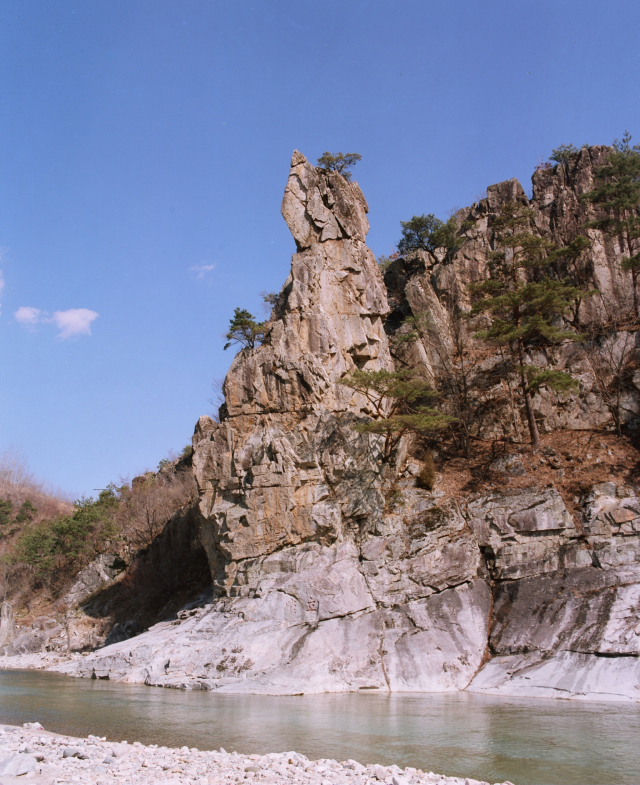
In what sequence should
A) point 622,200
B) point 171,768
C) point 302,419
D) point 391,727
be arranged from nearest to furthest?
point 171,768 → point 391,727 → point 302,419 → point 622,200

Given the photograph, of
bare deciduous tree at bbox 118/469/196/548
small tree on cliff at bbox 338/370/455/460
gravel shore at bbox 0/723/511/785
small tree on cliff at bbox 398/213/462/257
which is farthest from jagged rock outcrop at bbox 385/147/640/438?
gravel shore at bbox 0/723/511/785

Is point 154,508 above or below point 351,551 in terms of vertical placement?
above

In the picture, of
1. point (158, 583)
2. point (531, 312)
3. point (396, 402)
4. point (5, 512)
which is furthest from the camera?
point (5, 512)

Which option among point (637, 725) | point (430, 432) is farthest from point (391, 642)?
point (430, 432)

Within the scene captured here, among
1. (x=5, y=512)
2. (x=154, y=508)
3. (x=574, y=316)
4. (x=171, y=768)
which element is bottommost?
(x=171, y=768)

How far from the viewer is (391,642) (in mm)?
20359

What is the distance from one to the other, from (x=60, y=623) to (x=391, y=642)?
2622cm

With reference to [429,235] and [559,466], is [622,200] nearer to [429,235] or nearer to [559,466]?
[429,235]

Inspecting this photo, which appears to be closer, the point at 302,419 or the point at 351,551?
the point at 351,551

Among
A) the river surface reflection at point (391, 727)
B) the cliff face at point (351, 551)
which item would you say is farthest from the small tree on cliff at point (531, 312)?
the river surface reflection at point (391, 727)

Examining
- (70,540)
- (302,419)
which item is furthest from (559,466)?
(70,540)

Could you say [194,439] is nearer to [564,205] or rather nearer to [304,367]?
[304,367]

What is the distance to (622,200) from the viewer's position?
32.5m

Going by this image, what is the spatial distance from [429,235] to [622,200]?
1177cm
